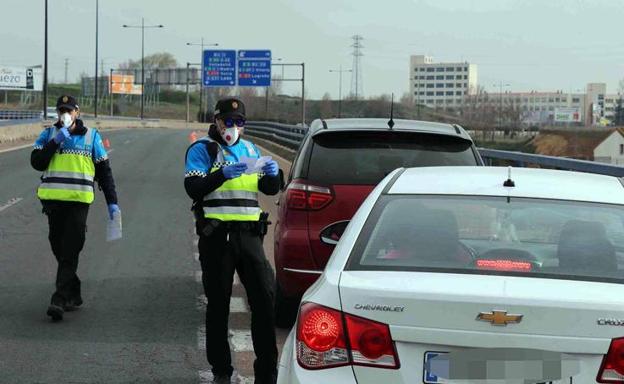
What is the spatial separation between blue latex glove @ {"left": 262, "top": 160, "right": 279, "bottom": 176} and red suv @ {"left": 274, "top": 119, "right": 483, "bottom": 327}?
1.14 metres

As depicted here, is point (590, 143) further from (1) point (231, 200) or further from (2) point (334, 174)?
(1) point (231, 200)

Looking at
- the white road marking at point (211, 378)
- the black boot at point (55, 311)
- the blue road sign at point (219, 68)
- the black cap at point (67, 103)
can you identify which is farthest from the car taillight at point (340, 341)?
the blue road sign at point (219, 68)

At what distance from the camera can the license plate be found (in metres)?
3.04

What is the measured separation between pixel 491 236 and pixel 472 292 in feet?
2.78

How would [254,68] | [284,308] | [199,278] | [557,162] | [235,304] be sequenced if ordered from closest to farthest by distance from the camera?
[284,308]
[235,304]
[199,278]
[557,162]
[254,68]

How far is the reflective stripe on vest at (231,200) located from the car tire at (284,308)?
149cm

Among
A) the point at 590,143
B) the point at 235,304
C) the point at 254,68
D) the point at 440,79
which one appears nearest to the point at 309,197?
the point at 235,304

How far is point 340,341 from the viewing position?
10.5 ft

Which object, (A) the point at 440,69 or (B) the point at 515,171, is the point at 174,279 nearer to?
(B) the point at 515,171

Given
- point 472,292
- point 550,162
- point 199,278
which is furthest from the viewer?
point 550,162

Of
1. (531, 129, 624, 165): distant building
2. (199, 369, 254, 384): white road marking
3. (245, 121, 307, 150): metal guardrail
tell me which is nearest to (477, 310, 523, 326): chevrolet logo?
(199, 369, 254, 384): white road marking

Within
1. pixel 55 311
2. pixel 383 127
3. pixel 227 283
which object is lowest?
pixel 55 311

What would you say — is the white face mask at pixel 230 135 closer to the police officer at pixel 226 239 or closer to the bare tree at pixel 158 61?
the police officer at pixel 226 239

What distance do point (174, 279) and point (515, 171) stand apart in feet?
17.1
